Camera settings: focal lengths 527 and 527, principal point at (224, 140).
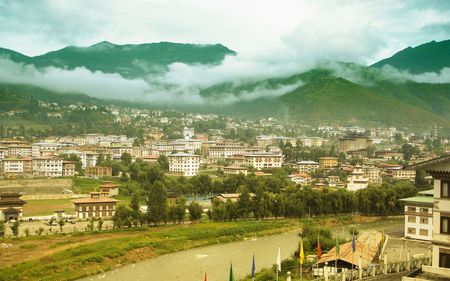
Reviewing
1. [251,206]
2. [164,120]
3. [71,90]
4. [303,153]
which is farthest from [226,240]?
[71,90]

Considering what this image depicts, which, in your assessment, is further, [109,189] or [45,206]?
[109,189]

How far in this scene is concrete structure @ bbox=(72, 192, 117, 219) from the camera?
3938 cm

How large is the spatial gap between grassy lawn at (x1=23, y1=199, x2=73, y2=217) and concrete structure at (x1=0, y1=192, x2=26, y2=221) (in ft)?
3.69

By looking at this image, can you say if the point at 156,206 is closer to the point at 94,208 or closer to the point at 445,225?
the point at 94,208

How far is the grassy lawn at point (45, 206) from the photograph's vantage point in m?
41.6

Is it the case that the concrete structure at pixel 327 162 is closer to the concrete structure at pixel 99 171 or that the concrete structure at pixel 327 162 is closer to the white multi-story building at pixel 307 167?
the white multi-story building at pixel 307 167

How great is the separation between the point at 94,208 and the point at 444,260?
31103mm

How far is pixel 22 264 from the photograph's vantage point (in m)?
24.5

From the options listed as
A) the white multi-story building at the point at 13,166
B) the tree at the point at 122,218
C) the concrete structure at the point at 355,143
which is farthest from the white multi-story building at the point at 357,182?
the concrete structure at the point at 355,143

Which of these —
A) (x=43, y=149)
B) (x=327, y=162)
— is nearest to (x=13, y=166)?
(x=43, y=149)

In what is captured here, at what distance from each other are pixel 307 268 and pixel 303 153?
64173 mm

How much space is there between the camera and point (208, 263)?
85.3ft

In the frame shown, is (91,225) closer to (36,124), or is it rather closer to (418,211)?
(418,211)

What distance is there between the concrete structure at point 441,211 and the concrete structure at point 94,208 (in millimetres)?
30756
